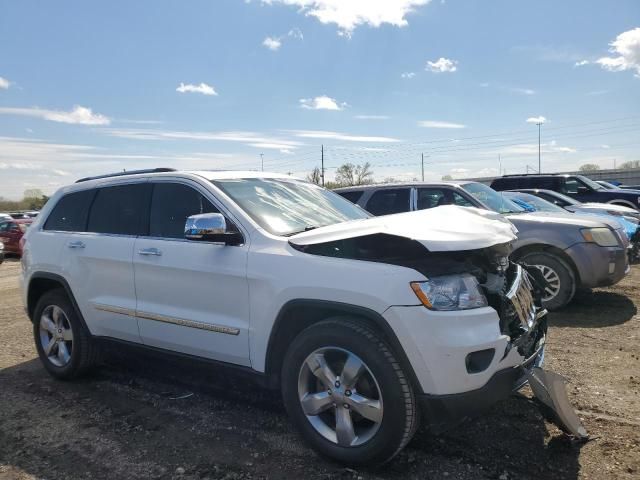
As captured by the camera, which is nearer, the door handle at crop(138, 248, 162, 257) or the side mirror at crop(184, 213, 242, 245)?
the side mirror at crop(184, 213, 242, 245)

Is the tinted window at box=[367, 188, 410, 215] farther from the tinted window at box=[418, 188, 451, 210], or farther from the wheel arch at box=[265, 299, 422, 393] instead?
the wheel arch at box=[265, 299, 422, 393]

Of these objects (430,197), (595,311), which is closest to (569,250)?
(595,311)

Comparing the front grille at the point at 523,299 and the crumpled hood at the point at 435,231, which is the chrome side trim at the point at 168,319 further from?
the front grille at the point at 523,299

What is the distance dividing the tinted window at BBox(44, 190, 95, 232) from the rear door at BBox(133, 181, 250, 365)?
0.97 m

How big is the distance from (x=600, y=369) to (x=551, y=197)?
8.54m

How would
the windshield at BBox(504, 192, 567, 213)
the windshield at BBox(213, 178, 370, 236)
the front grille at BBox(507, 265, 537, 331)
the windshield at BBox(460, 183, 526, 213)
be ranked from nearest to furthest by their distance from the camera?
1. the front grille at BBox(507, 265, 537, 331)
2. the windshield at BBox(213, 178, 370, 236)
3. the windshield at BBox(460, 183, 526, 213)
4. the windshield at BBox(504, 192, 567, 213)

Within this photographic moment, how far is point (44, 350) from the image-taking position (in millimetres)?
4910

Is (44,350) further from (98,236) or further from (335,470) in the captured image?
(335,470)

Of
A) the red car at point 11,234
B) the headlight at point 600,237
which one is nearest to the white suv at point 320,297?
the headlight at point 600,237

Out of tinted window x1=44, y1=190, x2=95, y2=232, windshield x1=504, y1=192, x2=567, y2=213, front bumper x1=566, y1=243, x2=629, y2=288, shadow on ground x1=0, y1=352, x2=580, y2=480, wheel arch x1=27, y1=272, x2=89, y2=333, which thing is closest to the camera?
shadow on ground x1=0, y1=352, x2=580, y2=480

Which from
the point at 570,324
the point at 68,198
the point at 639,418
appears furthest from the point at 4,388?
the point at 570,324

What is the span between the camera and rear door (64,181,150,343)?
13.5 ft

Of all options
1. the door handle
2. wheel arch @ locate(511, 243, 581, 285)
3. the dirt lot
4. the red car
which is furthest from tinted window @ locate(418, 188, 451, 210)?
the red car

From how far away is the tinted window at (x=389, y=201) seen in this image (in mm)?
7848
